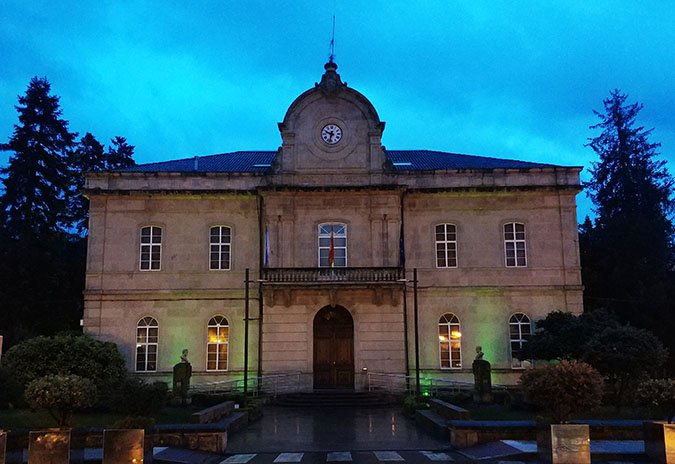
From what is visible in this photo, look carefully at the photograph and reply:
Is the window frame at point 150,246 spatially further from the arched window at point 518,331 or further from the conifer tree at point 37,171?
the arched window at point 518,331

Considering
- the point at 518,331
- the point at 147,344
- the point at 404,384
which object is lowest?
the point at 404,384

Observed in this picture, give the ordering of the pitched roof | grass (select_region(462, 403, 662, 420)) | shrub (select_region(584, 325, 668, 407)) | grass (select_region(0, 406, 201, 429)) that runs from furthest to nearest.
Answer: the pitched roof, shrub (select_region(584, 325, 668, 407)), grass (select_region(462, 403, 662, 420)), grass (select_region(0, 406, 201, 429))

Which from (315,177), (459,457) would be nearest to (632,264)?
(315,177)

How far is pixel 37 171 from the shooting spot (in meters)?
38.3

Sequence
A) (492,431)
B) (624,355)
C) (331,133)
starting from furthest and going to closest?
1. (331,133)
2. (624,355)
3. (492,431)

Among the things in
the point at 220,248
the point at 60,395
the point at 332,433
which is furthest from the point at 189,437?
the point at 220,248

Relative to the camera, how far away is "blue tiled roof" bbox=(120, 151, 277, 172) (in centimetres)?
3156

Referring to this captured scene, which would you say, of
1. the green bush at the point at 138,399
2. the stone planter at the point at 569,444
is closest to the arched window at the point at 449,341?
the green bush at the point at 138,399

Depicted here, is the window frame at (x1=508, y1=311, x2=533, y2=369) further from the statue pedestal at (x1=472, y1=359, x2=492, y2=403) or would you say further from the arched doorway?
the arched doorway

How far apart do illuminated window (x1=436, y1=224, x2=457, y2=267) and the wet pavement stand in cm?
786

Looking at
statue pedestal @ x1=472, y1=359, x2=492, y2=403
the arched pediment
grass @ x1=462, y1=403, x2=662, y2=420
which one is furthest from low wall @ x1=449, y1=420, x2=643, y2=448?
the arched pediment

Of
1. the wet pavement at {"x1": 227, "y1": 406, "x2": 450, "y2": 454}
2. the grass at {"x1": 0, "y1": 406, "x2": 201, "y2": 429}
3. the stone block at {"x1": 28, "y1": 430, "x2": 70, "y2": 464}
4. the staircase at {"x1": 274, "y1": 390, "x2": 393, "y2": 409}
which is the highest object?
the stone block at {"x1": 28, "y1": 430, "x2": 70, "y2": 464}

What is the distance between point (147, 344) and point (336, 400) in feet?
29.5

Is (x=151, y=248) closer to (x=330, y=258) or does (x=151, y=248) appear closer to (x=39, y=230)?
(x=330, y=258)
